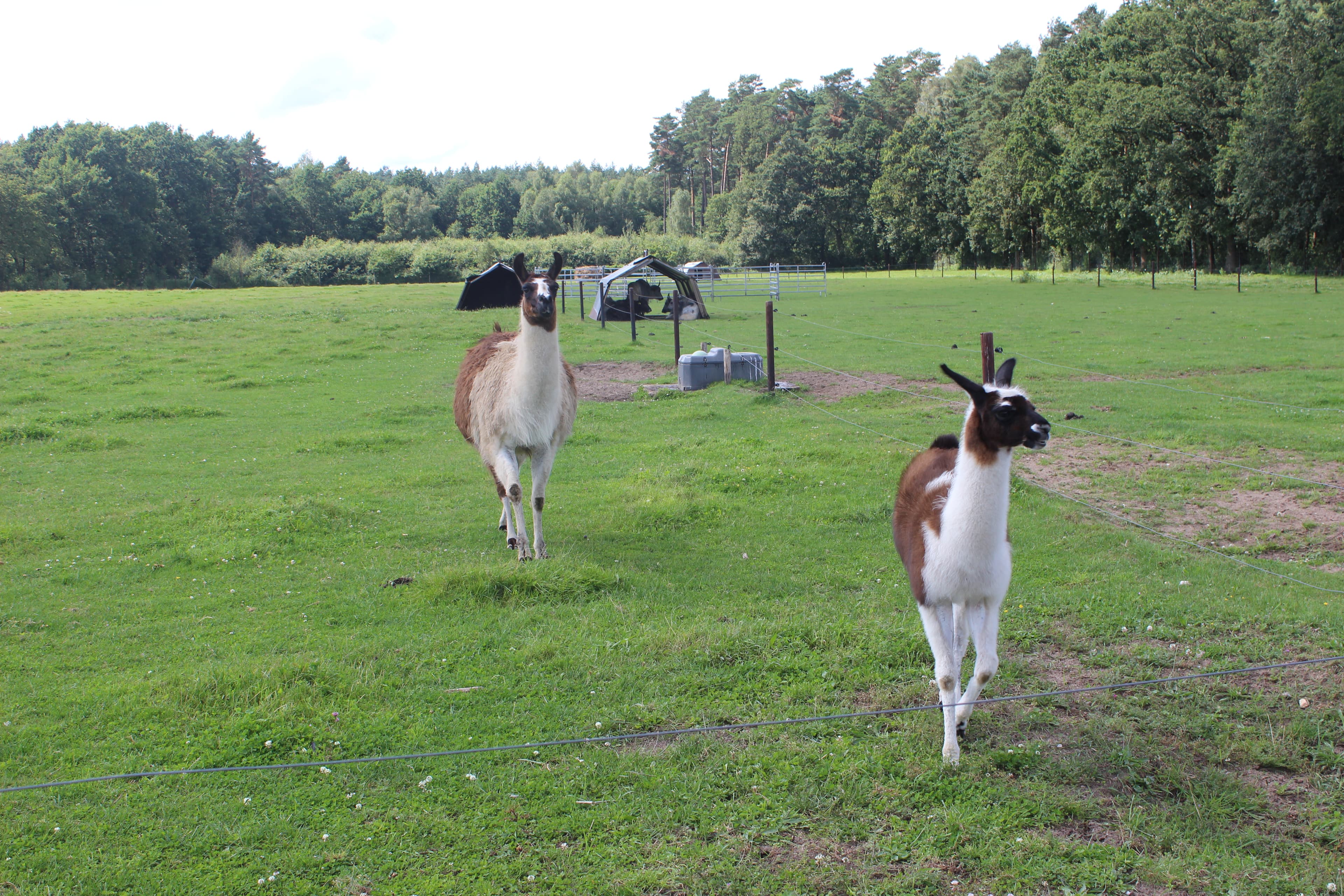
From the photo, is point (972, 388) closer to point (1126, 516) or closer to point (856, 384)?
point (1126, 516)

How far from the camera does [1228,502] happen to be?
9.19 meters

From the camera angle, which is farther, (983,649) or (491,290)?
(491,290)

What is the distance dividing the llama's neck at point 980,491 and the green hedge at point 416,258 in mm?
64585

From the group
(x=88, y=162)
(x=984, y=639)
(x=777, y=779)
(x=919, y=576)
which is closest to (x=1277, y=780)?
(x=984, y=639)

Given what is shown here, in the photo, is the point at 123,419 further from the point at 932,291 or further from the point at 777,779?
the point at 932,291

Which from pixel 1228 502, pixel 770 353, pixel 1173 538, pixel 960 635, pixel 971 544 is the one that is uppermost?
pixel 770 353

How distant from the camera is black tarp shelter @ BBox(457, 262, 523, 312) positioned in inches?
1432

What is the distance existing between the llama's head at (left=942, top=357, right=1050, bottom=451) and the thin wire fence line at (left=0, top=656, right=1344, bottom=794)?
1.24 metres

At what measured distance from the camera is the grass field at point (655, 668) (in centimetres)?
383

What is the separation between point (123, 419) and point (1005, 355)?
1760cm

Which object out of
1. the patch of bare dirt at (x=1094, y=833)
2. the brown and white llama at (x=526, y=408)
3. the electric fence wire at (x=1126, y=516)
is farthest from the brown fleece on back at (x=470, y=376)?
the patch of bare dirt at (x=1094, y=833)

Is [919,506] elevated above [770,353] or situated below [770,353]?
below

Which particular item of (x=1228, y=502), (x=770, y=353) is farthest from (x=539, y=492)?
(x=770, y=353)

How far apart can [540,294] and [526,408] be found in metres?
→ 1.09
